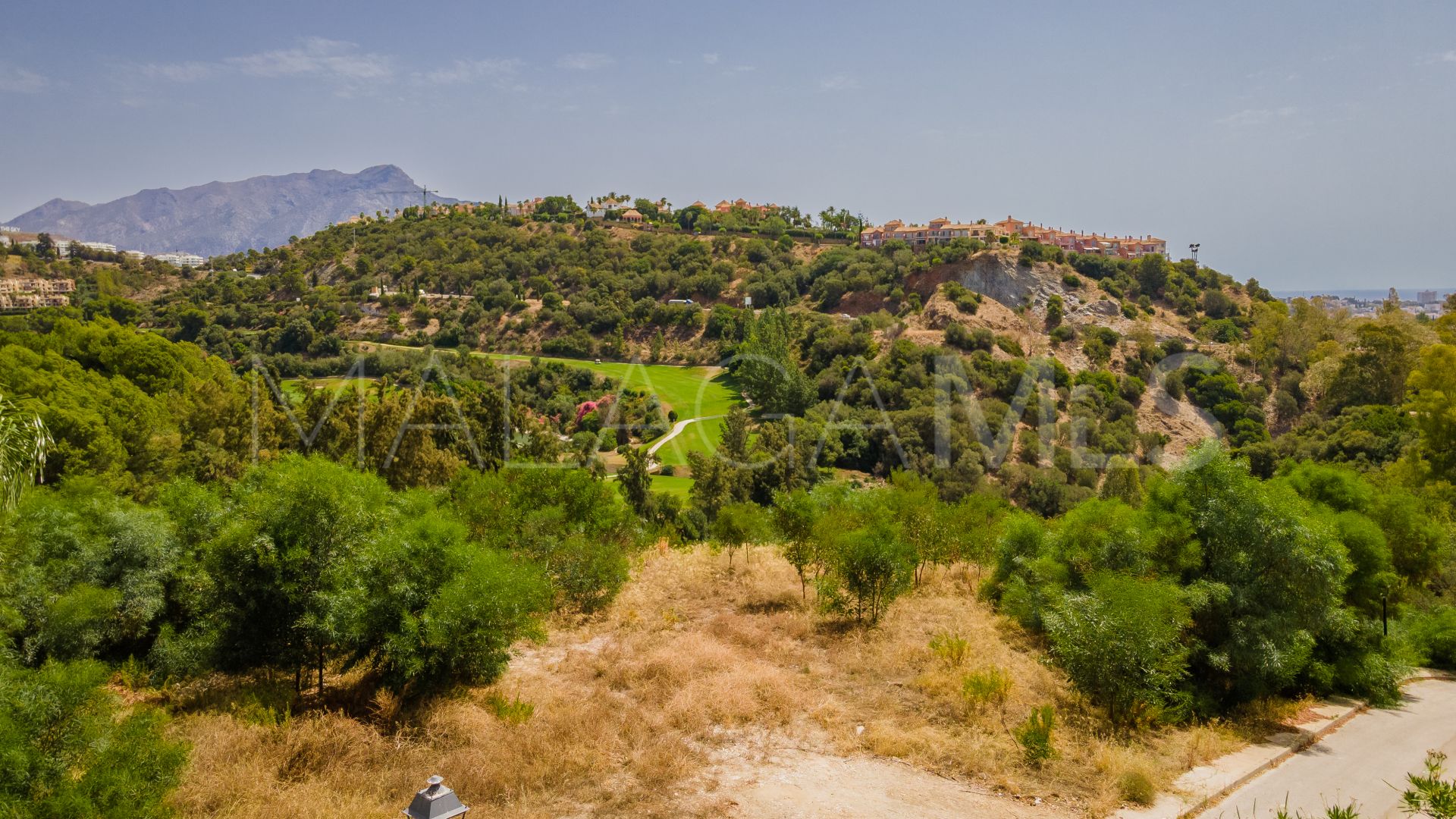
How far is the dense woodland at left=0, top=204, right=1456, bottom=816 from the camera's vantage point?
31.7 ft

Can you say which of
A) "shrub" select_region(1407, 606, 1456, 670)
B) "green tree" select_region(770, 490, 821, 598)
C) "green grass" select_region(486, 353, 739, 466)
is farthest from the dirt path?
"green grass" select_region(486, 353, 739, 466)

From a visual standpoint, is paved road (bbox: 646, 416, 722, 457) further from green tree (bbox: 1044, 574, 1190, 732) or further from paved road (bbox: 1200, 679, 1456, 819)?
paved road (bbox: 1200, 679, 1456, 819)

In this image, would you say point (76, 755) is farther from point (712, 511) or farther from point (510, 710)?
point (712, 511)

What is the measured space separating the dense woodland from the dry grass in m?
0.67

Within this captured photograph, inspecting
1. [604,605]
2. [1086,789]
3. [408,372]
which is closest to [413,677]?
[604,605]

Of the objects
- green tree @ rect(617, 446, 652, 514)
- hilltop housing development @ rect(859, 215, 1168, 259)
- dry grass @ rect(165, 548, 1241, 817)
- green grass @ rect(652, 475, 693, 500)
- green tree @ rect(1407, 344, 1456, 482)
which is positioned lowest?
green grass @ rect(652, 475, 693, 500)

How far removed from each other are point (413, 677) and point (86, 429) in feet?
60.8

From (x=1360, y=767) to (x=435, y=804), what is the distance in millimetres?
10882

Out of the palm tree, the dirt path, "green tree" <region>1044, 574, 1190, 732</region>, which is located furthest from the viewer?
"green tree" <region>1044, 574, 1190, 732</region>

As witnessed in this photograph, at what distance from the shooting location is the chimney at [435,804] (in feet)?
20.0

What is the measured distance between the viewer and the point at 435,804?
612cm

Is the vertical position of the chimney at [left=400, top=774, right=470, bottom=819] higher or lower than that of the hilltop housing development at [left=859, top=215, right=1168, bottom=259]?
lower

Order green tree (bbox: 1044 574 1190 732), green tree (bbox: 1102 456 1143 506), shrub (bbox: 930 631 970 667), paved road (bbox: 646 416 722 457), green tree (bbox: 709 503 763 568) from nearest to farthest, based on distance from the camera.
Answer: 1. green tree (bbox: 1044 574 1190 732)
2. shrub (bbox: 930 631 970 667)
3. green tree (bbox: 709 503 763 568)
4. green tree (bbox: 1102 456 1143 506)
5. paved road (bbox: 646 416 722 457)

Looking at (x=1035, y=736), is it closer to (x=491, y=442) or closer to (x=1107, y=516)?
(x=1107, y=516)
